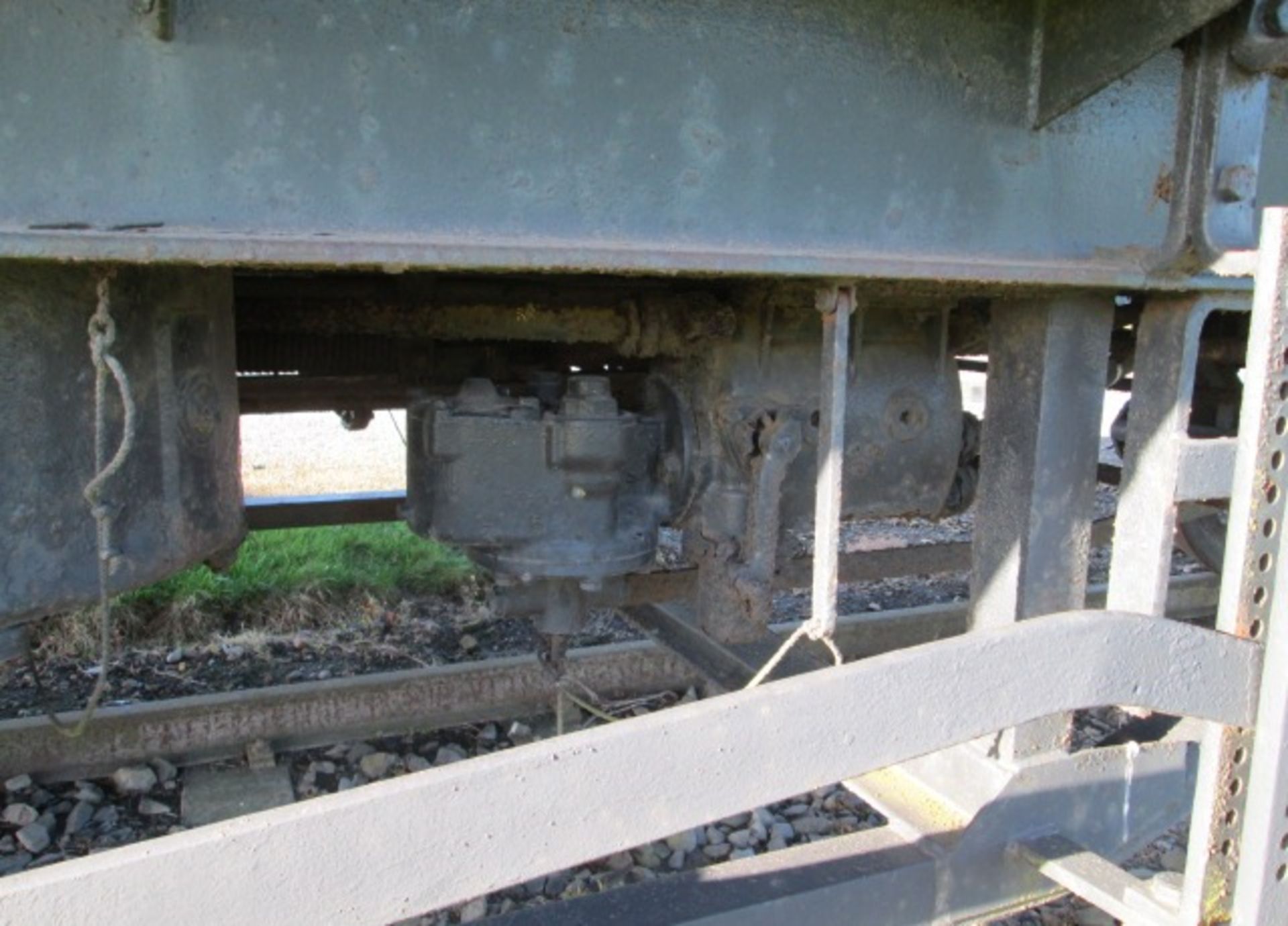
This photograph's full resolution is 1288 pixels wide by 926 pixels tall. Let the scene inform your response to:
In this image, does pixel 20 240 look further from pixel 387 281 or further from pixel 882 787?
pixel 882 787

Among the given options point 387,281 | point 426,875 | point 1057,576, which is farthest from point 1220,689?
point 387,281

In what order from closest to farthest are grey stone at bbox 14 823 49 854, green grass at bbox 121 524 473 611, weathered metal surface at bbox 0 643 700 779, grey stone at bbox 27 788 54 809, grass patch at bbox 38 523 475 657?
grey stone at bbox 14 823 49 854 < grey stone at bbox 27 788 54 809 < weathered metal surface at bbox 0 643 700 779 < grass patch at bbox 38 523 475 657 < green grass at bbox 121 524 473 611

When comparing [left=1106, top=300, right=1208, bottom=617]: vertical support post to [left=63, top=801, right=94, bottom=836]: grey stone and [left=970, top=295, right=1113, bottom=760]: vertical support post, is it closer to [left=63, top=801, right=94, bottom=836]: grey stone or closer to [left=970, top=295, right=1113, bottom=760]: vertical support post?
[left=970, top=295, right=1113, bottom=760]: vertical support post

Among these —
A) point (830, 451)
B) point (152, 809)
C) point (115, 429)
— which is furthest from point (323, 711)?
point (830, 451)

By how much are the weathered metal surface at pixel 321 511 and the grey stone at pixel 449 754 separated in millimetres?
796

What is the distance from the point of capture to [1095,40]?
1867mm

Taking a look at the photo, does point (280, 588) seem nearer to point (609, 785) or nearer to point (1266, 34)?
point (609, 785)

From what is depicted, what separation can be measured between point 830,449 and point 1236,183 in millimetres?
889

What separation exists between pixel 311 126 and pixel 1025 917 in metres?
2.23

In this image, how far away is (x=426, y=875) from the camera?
118 centimetres

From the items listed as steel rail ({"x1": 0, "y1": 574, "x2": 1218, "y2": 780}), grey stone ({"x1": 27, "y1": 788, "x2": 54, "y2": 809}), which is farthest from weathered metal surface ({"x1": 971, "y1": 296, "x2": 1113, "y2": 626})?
grey stone ({"x1": 27, "y1": 788, "x2": 54, "y2": 809})

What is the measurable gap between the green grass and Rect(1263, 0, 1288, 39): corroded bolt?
304 centimetres

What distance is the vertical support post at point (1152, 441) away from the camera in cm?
206

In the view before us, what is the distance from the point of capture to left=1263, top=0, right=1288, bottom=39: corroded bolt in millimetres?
1845
